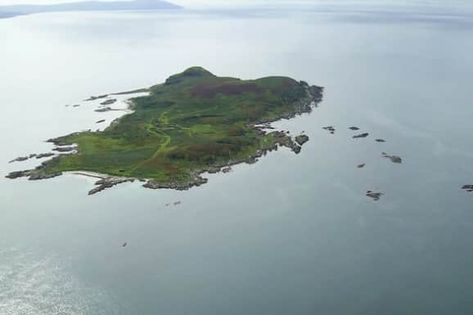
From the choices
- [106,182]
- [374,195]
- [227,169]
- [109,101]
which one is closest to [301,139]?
[227,169]

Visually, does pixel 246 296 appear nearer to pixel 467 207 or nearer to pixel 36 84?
pixel 467 207

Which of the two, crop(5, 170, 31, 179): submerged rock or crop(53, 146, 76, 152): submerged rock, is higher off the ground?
crop(53, 146, 76, 152): submerged rock

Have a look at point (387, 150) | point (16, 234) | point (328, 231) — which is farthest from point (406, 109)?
point (16, 234)

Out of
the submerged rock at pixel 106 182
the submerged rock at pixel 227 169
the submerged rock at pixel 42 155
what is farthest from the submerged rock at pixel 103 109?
the submerged rock at pixel 227 169

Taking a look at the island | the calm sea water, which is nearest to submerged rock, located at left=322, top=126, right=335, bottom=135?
the calm sea water

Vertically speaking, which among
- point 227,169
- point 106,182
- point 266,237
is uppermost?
point 266,237

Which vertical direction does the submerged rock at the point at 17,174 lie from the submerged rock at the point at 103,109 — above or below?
above

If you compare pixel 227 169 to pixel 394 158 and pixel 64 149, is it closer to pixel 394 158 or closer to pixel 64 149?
pixel 394 158

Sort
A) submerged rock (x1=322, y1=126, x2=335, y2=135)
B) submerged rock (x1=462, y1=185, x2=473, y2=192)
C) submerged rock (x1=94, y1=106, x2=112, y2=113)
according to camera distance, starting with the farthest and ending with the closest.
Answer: submerged rock (x1=94, y1=106, x2=112, y2=113) → submerged rock (x1=322, y1=126, x2=335, y2=135) → submerged rock (x1=462, y1=185, x2=473, y2=192)

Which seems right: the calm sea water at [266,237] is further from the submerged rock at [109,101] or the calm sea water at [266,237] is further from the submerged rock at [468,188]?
the submerged rock at [109,101]

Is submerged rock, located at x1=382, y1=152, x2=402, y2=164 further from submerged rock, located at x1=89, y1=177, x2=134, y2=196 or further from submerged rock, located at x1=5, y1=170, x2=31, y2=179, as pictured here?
submerged rock, located at x1=5, y1=170, x2=31, y2=179
